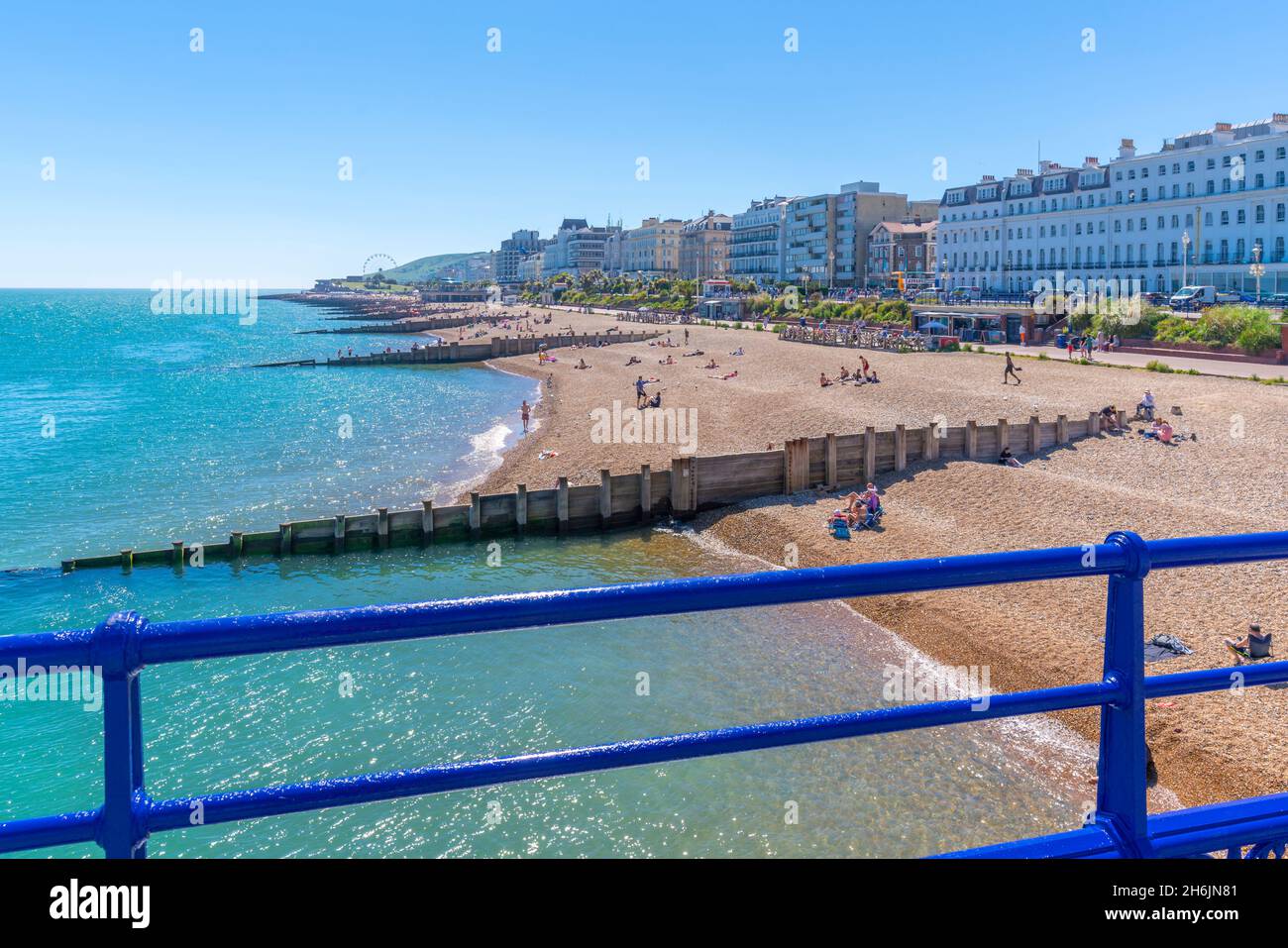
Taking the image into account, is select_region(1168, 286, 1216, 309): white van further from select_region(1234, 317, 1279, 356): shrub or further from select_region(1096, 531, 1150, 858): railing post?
select_region(1096, 531, 1150, 858): railing post

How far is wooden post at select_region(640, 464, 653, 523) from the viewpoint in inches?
1184

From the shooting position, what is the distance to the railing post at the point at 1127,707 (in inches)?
111

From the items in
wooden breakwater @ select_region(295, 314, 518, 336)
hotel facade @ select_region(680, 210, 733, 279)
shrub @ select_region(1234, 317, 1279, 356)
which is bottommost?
shrub @ select_region(1234, 317, 1279, 356)

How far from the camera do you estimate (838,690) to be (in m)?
17.6

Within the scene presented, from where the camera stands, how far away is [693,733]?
2.38m

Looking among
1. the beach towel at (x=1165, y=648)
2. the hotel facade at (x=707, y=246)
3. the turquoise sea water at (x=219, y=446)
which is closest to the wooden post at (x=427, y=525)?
the turquoise sea water at (x=219, y=446)

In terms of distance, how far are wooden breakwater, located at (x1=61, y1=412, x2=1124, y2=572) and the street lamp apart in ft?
161

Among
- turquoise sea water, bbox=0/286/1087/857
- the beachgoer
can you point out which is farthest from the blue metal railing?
the beachgoer

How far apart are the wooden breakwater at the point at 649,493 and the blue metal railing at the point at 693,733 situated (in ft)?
88.4

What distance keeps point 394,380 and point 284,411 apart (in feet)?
66.5

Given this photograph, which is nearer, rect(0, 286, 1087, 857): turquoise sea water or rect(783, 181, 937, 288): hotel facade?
rect(0, 286, 1087, 857): turquoise sea water

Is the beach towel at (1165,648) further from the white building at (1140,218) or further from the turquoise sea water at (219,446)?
the white building at (1140,218)

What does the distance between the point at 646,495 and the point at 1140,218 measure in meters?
75.8

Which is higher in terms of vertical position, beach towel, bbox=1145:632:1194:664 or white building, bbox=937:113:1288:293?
Result: white building, bbox=937:113:1288:293
